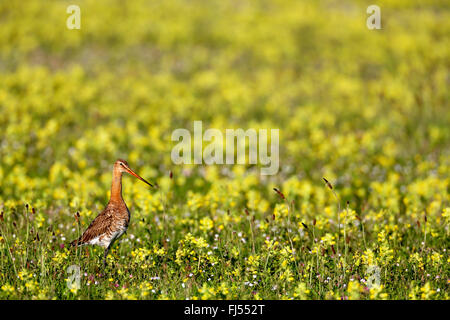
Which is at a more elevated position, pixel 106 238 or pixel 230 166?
pixel 230 166

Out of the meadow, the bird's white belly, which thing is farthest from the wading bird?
the meadow

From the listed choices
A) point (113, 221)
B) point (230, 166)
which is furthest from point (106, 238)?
point (230, 166)

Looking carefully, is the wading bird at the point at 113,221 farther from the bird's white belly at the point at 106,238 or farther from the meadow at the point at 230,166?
the meadow at the point at 230,166

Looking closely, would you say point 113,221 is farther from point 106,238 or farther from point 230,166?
point 230,166

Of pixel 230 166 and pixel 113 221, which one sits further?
pixel 230 166

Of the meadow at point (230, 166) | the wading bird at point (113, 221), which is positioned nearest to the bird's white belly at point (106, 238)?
the wading bird at point (113, 221)

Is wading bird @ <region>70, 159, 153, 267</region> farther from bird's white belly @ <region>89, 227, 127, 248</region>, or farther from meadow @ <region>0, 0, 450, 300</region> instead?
meadow @ <region>0, 0, 450, 300</region>
